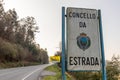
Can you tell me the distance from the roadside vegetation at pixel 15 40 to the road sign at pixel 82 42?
5334 cm

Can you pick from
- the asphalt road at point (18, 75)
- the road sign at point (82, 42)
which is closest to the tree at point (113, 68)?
the road sign at point (82, 42)

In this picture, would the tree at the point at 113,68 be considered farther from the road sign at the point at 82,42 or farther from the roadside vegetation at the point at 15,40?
the roadside vegetation at the point at 15,40

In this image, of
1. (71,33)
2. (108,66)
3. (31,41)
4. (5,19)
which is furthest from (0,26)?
(71,33)

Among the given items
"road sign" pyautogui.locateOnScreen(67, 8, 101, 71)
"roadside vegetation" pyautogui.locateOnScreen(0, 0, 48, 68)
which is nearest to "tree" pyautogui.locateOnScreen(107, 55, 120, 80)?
"road sign" pyautogui.locateOnScreen(67, 8, 101, 71)

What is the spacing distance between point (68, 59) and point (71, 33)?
2.14 ft

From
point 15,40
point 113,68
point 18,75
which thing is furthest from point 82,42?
point 15,40

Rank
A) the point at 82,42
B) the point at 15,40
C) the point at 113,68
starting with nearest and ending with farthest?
the point at 82,42 → the point at 113,68 → the point at 15,40

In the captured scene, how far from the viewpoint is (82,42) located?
6043 mm

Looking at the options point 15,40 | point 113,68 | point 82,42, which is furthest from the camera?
point 15,40

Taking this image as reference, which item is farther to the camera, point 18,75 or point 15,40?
point 15,40

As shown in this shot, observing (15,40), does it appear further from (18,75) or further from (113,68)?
(113,68)

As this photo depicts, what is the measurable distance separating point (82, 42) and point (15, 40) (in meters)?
82.0

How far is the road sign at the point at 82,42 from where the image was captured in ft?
19.7

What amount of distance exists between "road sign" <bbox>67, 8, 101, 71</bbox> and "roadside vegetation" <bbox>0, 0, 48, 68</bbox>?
5334 cm
